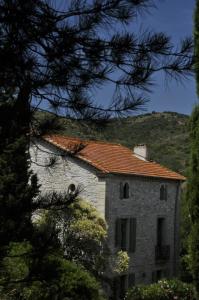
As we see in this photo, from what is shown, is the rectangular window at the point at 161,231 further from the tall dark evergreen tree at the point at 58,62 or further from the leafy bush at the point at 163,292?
the tall dark evergreen tree at the point at 58,62

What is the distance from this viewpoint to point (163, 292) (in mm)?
17359

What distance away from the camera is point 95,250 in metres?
19.7

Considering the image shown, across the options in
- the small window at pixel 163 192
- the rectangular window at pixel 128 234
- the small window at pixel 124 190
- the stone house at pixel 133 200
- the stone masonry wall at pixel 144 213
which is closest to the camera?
the stone house at pixel 133 200

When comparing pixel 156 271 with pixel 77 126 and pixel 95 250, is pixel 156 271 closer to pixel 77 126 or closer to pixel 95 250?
pixel 95 250

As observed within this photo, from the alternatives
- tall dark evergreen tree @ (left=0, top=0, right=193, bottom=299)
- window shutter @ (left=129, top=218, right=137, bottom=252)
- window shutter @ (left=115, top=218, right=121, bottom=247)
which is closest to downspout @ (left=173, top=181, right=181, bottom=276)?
window shutter @ (left=129, top=218, right=137, bottom=252)

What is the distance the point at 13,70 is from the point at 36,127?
0.68m

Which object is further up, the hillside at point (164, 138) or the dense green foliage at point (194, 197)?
the hillside at point (164, 138)

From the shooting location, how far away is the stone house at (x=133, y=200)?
2169cm

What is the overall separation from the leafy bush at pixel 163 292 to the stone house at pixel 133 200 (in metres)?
4.49

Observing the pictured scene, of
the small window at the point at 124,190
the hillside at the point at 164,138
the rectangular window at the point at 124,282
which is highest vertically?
the hillside at the point at 164,138

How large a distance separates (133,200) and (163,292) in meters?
6.37

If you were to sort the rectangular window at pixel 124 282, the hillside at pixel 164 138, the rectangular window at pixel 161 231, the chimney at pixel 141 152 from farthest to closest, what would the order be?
1. the hillside at pixel 164 138
2. the chimney at pixel 141 152
3. the rectangular window at pixel 161 231
4. the rectangular window at pixel 124 282

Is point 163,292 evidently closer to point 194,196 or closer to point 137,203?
point 194,196

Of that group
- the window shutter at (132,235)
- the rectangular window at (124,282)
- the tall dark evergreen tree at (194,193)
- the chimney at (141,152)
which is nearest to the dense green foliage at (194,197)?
the tall dark evergreen tree at (194,193)
